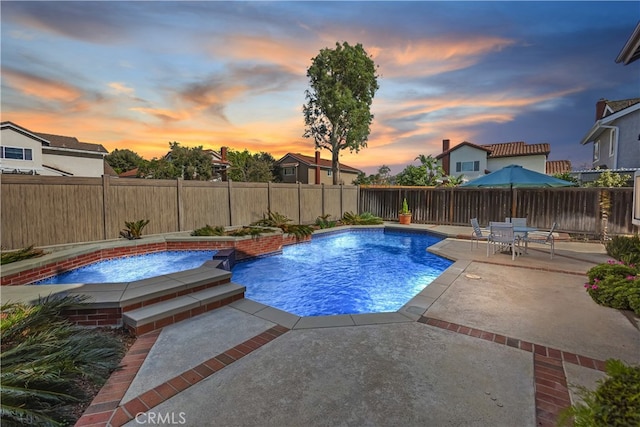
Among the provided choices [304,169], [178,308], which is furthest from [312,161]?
[178,308]

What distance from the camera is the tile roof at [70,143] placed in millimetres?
22967

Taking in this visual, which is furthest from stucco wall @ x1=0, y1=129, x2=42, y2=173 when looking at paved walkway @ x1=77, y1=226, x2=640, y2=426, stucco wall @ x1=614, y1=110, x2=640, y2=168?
stucco wall @ x1=614, y1=110, x2=640, y2=168

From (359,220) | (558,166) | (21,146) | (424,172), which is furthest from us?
(558,166)

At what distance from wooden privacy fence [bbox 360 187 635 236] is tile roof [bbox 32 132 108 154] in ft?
77.1

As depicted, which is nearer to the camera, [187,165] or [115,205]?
[115,205]

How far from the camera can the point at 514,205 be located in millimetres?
12094

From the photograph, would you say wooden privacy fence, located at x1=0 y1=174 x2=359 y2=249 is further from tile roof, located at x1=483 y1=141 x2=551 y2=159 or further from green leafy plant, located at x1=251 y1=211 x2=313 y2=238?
tile roof, located at x1=483 y1=141 x2=551 y2=159

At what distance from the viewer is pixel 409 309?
395 centimetres

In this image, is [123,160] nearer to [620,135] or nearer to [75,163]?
[75,163]

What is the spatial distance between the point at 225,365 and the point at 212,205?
8420 mm

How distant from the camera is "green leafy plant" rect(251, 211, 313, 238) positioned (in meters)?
10.4

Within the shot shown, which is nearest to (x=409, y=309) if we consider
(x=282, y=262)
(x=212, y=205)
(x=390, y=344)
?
(x=390, y=344)

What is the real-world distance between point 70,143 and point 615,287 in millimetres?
32954

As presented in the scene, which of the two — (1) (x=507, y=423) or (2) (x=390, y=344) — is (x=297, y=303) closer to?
(2) (x=390, y=344)
